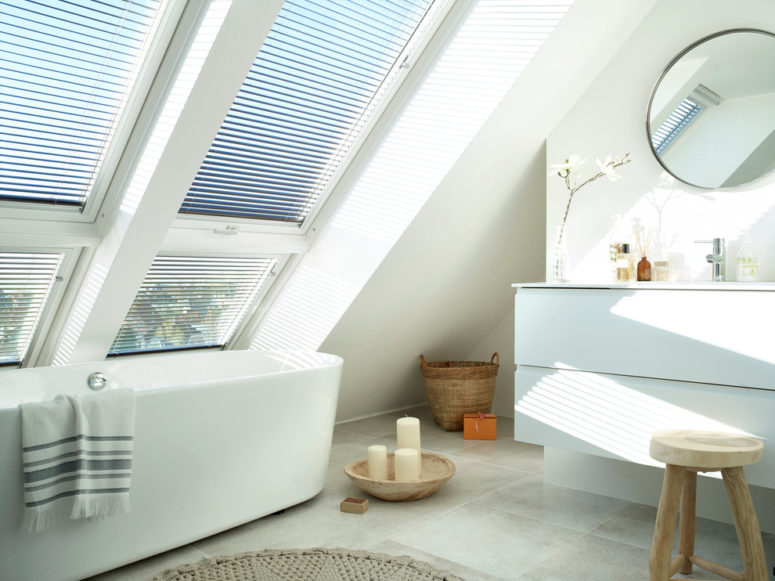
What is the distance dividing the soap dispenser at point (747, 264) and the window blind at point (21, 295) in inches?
111

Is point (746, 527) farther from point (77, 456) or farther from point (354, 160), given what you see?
point (354, 160)

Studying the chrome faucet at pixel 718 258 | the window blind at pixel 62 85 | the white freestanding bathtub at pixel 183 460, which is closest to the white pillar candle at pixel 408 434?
the white freestanding bathtub at pixel 183 460

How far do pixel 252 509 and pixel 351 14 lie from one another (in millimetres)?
2111

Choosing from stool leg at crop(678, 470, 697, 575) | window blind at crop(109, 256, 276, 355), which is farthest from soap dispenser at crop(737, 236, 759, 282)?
window blind at crop(109, 256, 276, 355)

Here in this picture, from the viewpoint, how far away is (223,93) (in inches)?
101

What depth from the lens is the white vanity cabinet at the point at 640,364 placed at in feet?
7.84

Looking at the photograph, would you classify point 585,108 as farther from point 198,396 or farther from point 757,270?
point 198,396

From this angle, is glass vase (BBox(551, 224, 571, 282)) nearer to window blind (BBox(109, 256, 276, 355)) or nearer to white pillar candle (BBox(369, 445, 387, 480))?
white pillar candle (BBox(369, 445, 387, 480))

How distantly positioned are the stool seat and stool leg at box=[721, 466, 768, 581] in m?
0.07

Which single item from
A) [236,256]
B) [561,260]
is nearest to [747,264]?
[561,260]

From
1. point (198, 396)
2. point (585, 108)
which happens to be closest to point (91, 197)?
point (198, 396)

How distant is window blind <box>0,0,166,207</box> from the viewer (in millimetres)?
2391

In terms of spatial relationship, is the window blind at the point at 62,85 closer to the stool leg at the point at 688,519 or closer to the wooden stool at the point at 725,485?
the wooden stool at the point at 725,485

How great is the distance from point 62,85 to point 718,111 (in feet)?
8.51
